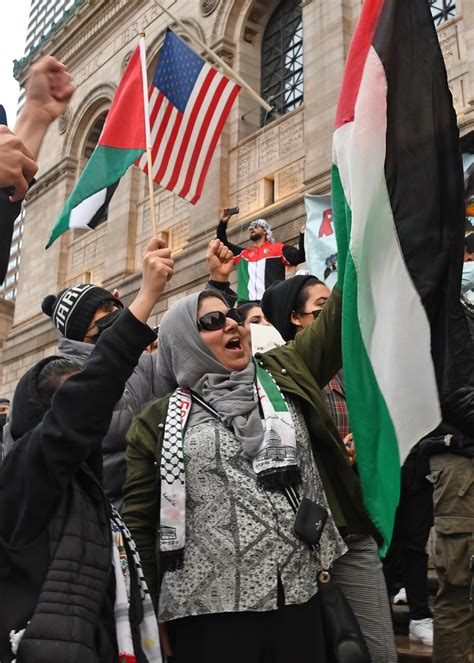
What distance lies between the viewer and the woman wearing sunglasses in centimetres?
215

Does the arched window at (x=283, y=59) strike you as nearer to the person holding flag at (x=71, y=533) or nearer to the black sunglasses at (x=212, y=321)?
the black sunglasses at (x=212, y=321)

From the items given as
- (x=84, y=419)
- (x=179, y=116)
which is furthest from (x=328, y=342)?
(x=179, y=116)

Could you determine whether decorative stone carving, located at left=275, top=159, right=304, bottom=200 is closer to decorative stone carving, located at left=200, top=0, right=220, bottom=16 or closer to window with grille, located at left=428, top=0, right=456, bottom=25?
window with grille, located at left=428, top=0, right=456, bottom=25

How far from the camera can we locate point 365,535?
250 cm

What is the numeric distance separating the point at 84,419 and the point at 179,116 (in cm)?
576

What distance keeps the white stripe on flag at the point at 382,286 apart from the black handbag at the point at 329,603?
40 cm

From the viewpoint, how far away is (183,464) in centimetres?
235

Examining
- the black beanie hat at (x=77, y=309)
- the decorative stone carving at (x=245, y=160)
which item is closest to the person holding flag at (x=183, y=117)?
the black beanie hat at (x=77, y=309)

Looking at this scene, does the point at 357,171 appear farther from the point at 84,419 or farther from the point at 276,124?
the point at 276,124

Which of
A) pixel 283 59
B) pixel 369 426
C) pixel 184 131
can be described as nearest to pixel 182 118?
pixel 184 131

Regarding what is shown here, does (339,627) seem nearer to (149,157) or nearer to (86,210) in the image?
(149,157)

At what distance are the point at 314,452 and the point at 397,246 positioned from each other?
34.1 inches

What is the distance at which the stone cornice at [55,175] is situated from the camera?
1862 cm

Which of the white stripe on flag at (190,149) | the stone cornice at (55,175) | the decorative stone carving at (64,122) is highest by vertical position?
the decorative stone carving at (64,122)
